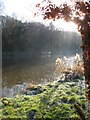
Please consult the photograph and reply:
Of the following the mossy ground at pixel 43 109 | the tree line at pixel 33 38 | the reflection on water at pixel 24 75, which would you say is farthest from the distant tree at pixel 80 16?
the tree line at pixel 33 38

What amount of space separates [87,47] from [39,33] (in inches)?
2305

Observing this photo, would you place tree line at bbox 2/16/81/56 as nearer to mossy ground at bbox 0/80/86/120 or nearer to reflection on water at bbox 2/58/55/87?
reflection on water at bbox 2/58/55/87

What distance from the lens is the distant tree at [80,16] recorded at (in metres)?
5.39

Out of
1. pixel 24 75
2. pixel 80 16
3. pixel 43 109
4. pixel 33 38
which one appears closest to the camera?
pixel 80 16

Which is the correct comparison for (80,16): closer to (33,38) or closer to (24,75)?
(24,75)

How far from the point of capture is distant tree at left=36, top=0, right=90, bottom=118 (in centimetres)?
539

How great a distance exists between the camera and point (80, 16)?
5531 millimetres

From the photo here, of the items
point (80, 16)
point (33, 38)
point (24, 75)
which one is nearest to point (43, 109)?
point (80, 16)

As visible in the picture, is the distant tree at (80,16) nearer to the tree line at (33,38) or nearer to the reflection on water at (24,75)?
the reflection on water at (24,75)

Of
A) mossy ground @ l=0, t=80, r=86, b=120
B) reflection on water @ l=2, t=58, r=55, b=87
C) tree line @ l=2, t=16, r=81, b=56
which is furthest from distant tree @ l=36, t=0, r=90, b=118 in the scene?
tree line @ l=2, t=16, r=81, b=56

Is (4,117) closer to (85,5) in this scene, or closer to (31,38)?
(85,5)

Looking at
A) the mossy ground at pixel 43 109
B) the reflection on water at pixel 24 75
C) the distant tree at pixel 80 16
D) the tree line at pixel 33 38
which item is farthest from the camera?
the tree line at pixel 33 38

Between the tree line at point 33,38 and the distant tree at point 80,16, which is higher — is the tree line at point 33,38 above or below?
below

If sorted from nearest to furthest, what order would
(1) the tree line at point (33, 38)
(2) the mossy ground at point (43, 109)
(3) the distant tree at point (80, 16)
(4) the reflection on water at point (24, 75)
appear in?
(3) the distant tree at point (80, 16), (2) the mossy ground at point (43, 109), (4) the reflection on water at point (24, 75), (1) the tree line at point (33, 38)
